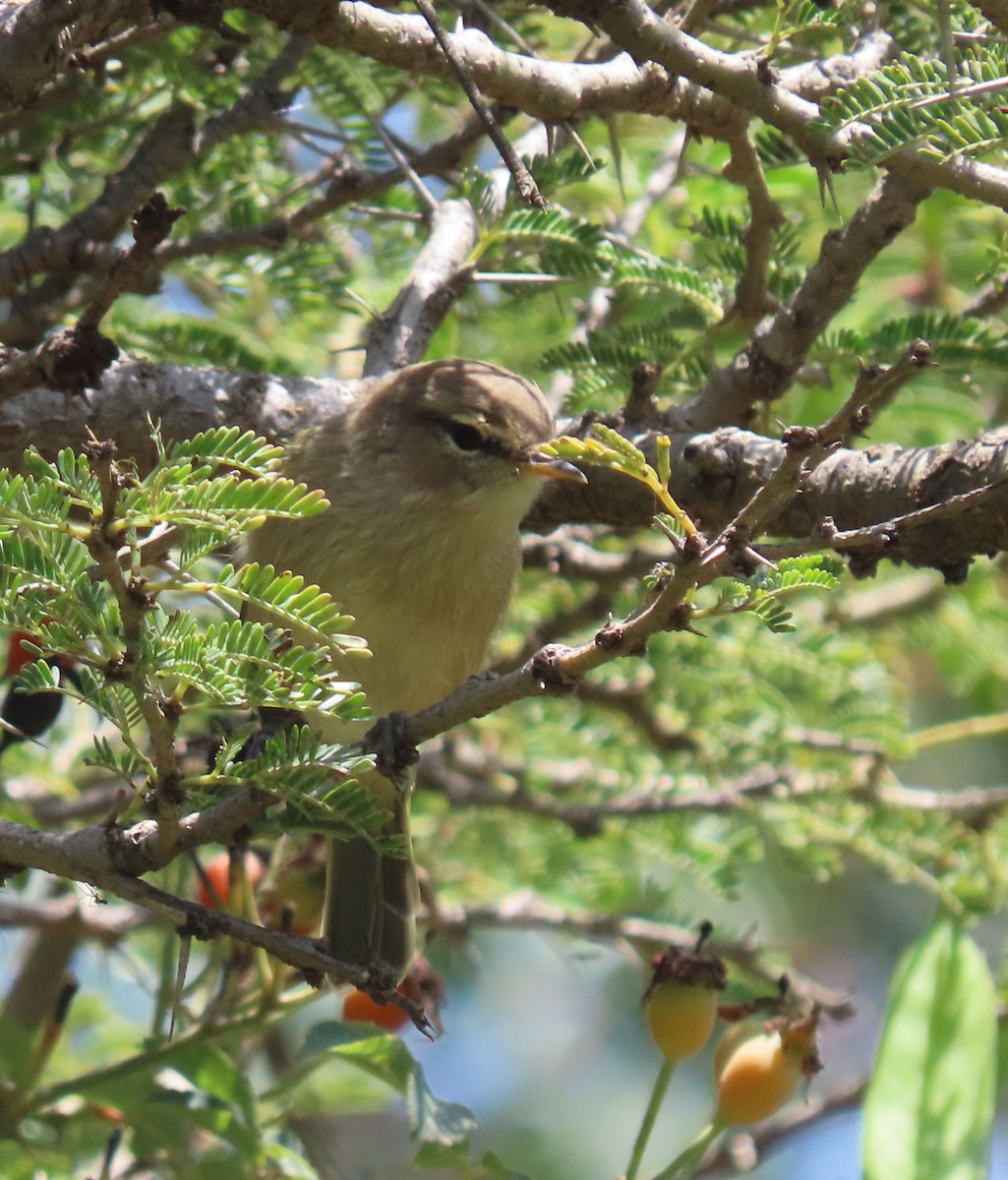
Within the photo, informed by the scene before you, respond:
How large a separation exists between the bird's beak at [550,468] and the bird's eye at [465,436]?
13cm

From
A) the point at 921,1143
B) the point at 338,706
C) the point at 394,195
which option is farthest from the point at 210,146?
the point at 921,1143

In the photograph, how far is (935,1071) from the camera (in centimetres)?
243

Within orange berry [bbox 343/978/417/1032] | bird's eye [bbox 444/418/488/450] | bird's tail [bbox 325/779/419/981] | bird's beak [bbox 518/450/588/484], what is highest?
bird's eye [bbox 444/418/488/450]

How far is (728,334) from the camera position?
3160 mm

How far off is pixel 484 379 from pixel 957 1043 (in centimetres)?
164

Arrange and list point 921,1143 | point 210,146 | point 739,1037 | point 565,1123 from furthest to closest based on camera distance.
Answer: point 565,1123 < point 210,146 < point 739,1037 < point 921,1143

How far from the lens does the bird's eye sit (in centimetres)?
314

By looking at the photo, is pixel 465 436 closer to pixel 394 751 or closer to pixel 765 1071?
pixel 394 751

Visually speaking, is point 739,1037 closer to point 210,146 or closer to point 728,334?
point 728,334

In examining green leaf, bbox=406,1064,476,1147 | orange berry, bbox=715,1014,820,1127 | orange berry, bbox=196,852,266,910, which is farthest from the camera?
orange berry, bbox=196,852,266,910

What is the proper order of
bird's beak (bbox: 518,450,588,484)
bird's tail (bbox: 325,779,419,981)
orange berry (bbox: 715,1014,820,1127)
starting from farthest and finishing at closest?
bird's tail (bbox: 325,779,419,981), bird's beak (bbox: 518,450,588,484), orange berry (bbox: 715,1014,820,1127)

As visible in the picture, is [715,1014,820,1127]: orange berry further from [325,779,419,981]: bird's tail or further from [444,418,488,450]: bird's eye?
[444,418,488,450]: bird's eye

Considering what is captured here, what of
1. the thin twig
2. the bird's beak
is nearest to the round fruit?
the bird's beak

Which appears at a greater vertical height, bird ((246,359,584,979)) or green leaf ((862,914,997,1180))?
bird ((246,359,584,979))
